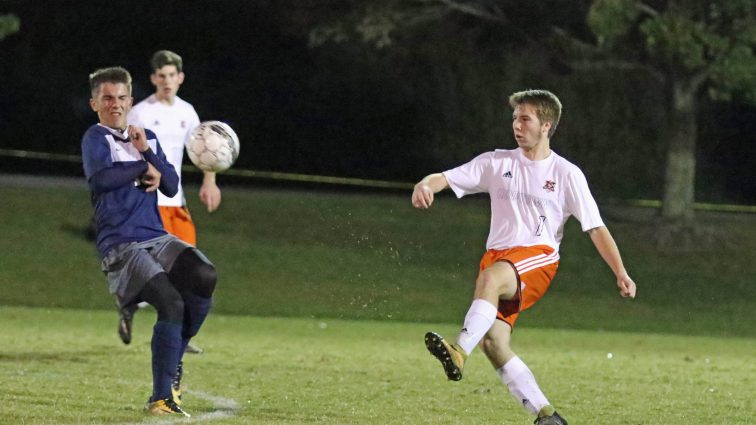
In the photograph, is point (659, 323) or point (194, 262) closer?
point (194, 262)

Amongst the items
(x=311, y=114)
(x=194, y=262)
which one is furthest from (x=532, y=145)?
(x=311, y=114)

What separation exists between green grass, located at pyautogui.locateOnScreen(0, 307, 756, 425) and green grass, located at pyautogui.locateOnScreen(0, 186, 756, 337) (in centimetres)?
211

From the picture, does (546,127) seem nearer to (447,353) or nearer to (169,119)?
(447,353)

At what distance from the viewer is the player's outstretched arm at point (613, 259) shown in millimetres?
7895

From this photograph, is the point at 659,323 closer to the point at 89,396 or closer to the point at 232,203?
the point at 232,203

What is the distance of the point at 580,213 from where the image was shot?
807 cm

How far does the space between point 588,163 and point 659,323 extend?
29.8 feet

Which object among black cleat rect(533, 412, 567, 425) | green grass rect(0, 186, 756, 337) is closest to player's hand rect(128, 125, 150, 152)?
black cleat rect(533, 412, 567, 425)

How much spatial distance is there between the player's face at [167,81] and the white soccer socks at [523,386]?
4859 millimetres

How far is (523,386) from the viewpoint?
7.91 m

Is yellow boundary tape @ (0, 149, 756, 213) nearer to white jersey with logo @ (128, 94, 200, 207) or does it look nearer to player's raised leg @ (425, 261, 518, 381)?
white jersey with logo @ (128, 94, 200, 207)

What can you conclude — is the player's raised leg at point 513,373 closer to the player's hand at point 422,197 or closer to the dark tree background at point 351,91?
the player's hand at point 422,197

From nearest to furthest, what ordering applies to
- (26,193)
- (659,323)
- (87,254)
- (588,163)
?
(659,323), (87,254), (26,193), (588,163)

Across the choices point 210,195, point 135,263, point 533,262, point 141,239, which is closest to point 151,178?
point 141,239
